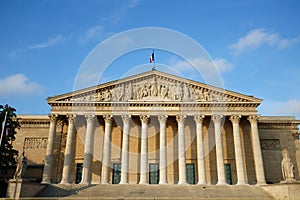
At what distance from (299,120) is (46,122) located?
108 ft

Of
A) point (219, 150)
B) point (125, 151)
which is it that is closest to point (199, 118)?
point (219, 150)

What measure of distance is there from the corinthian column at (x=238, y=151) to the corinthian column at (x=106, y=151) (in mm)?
13080

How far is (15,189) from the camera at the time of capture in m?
21.4

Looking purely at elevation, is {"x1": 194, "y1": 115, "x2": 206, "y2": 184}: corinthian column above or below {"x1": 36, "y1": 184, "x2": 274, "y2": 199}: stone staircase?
above

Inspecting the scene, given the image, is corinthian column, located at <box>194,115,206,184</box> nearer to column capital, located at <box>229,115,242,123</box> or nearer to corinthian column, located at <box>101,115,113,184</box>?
column capital, located at <box>229,115,242,123</box>

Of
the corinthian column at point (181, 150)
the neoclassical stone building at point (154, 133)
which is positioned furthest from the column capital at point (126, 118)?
the corinthian column at point (181, 150)

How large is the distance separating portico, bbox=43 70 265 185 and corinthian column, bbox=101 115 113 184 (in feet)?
0.32

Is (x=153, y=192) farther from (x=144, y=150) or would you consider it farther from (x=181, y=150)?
(x=181, y=150)

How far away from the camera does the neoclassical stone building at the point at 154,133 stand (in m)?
29.1

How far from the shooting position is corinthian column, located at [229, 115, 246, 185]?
92.4ft

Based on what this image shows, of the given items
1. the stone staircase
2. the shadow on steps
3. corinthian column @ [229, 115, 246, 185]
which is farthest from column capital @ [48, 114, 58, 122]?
corinthian column @ [229, 115, 246, 185]

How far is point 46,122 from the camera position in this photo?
36438 millimetres

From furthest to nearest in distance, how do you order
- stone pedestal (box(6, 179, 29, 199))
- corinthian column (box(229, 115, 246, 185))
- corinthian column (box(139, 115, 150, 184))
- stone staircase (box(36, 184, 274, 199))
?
corinthian column (box(229, 115, 246, 185))
corinthian column (box(139, 115, 150, 184))
stone staircase (box(36, 184, 274, 199))
stone pedestal (box(6, 179, 29, 199))

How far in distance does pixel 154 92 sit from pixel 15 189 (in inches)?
640
